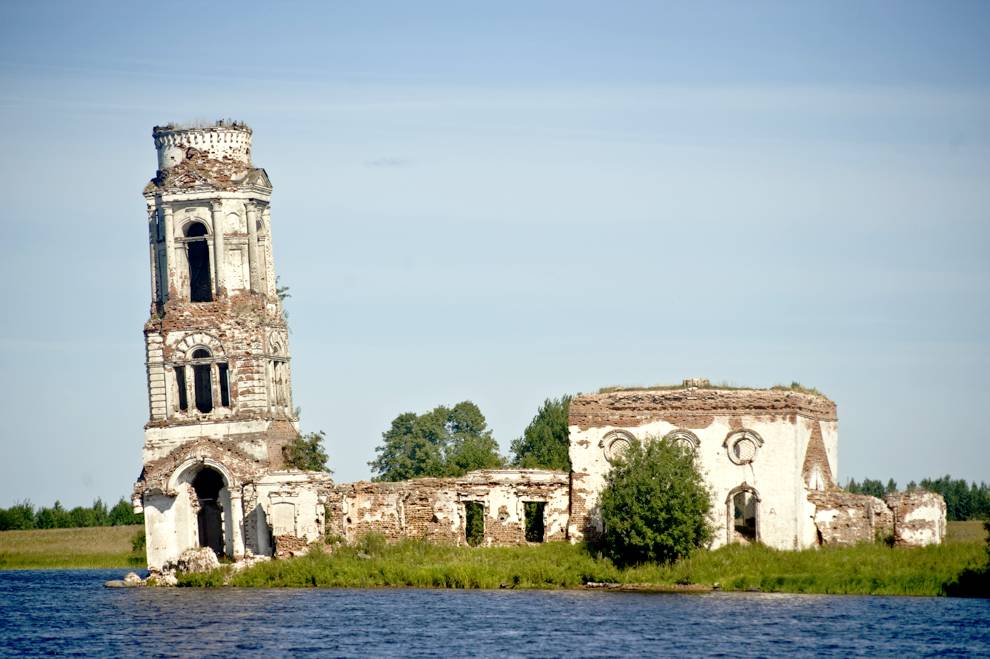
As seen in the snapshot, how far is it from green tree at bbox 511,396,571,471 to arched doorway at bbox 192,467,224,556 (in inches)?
360

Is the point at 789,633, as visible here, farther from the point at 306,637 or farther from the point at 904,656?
the point at 306,637

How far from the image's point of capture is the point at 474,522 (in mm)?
48719

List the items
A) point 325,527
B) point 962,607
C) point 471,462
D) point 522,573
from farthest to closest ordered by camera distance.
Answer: point 471,462
point 325,527
point 522,573
point 962,607

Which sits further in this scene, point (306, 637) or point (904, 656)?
point (306, 637)

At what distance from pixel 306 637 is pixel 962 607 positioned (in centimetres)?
1212

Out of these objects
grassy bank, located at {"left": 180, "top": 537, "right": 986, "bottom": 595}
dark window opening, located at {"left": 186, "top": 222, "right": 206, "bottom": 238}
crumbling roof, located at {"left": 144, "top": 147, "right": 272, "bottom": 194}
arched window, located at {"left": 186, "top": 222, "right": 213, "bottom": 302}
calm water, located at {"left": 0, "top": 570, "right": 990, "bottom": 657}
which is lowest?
calm water, located at {"left": 0, "top": 570, "right": 990, "bottom": 657}

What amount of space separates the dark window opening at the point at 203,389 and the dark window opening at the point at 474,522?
7244 millimetres

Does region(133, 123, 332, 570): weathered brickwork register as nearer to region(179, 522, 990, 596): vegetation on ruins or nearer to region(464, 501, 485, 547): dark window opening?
region(179, 522, 990, 596): vegetation on ruins

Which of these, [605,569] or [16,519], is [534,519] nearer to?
[605,569]

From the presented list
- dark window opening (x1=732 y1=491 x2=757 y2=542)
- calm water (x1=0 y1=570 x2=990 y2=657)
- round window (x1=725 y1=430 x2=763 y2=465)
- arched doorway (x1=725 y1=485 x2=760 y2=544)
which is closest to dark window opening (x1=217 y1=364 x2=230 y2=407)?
calm water (x1=0 y1=570 x2=990 y2=657)

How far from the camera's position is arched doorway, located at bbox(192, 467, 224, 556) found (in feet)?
169

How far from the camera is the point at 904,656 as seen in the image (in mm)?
31781

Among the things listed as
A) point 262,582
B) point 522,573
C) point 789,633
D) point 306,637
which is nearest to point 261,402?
point 262,582

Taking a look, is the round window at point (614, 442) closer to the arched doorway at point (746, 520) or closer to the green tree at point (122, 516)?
the arched doorway at point (746, 520)
